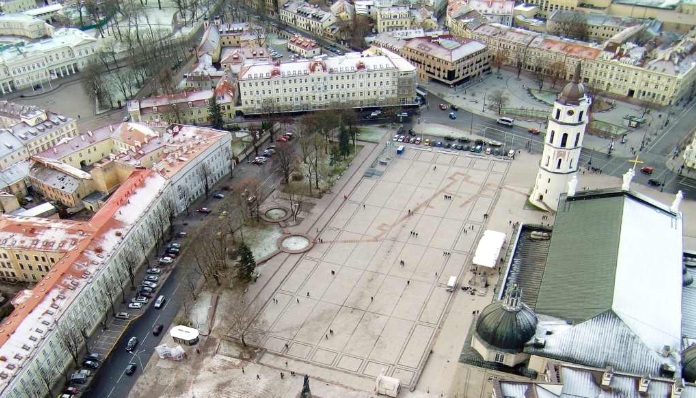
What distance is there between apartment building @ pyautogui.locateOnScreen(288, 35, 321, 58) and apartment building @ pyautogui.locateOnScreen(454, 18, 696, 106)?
168ft

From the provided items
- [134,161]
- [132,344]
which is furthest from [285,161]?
[132,344]

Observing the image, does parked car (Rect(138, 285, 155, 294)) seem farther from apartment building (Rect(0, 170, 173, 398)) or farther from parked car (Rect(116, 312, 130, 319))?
parked car (Rect(116, 312, 130, 319))

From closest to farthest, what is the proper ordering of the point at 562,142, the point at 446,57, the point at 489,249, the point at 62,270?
the point at 62,270 < the point at 489,249 < the point at 562,142 < the point at 446,57

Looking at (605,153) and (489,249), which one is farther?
(605,153)

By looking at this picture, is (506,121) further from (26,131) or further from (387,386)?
(26,131)

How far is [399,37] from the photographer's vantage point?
16862 cm

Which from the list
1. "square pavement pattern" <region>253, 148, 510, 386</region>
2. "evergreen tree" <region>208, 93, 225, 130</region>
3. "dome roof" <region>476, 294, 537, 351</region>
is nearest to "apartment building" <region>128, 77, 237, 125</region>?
"evergreen tree" <region>208, 93, 225, 130</region>

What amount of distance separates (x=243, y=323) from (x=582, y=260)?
44085 mm

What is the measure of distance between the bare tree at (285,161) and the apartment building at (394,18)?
80.8m

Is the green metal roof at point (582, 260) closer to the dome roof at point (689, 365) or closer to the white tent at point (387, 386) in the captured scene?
the dome roof at point (689, 365)

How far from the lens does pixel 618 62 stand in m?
145

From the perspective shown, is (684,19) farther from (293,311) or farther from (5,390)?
(5,390)

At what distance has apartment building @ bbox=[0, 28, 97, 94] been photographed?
160000 mm

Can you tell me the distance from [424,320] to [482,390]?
13.5 meters
